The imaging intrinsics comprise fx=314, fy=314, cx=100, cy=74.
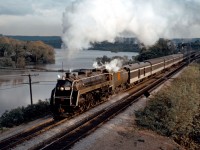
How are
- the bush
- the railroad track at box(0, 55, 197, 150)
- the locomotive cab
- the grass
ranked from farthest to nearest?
the locomotive cab, the bush, the grass, the railroad track at box(0, 55, 197, 150)

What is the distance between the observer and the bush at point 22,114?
78.2 ft

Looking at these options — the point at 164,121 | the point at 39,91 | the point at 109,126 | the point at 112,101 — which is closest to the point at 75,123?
the point at 109,126

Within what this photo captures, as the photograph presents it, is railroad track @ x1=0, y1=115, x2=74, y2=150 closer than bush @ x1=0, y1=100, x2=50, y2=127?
Yes

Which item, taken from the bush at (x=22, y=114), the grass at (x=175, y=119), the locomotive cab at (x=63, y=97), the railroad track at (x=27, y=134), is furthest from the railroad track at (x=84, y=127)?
the bush at (x=22, y=114)

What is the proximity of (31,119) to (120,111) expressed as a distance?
7395 mm

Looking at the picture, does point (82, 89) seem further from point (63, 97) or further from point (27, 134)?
point (27, 134)

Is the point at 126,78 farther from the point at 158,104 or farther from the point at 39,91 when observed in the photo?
the point at 39,91

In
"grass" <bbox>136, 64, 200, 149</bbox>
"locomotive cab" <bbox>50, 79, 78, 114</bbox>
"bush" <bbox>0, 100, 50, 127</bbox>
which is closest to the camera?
"grass" <bbox>136, 64, 200, 149</bbox>

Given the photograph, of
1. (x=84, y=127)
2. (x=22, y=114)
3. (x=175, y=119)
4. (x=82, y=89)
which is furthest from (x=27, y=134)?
(x=175, y=119)

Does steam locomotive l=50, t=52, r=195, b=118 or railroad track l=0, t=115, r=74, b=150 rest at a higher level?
steam locomotive l=50, t=52, r=195, b=118

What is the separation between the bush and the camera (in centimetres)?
2383

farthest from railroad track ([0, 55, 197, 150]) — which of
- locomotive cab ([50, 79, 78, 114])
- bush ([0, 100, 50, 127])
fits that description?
bush ([0, 100, 50, 127])

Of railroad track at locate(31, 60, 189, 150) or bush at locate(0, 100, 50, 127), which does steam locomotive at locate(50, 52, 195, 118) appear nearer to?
railroad track at locate(31, 60, 189, 150)

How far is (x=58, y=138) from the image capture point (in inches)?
748
